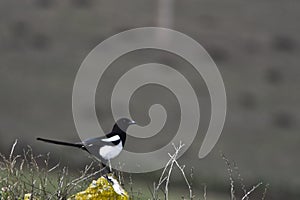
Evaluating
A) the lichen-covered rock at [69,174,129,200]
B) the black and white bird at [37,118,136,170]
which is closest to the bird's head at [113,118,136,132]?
the black and white bird at [37,118,136,170]

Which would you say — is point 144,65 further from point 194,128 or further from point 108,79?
point 194,128

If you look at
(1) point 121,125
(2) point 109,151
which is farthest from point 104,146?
(1) point 121,125

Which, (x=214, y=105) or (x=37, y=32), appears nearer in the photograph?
(x=214, y=105)

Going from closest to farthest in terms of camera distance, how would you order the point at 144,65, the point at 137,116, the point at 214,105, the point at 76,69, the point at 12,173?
the point at 12,173, the point at 214,105, the point at 137,116, the point at 144,65, the point at 76,69

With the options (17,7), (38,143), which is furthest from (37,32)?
(38,143)

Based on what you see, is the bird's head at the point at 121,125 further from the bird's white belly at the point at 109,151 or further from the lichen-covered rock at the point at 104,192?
the lichen-covered rock at the point at 104,192

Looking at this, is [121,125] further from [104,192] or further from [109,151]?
[104,192]

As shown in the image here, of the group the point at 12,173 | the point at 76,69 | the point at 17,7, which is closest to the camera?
the point at 12,173

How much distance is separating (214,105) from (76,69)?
108 inches

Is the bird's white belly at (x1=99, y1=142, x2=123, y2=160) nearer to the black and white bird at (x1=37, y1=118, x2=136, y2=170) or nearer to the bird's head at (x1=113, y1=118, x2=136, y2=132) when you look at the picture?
the black and white bird at (x1=37, y1=118, x2=136, y2=170)

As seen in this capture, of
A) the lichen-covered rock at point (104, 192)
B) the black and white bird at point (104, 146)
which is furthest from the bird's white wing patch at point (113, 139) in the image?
the lichen-covered rock at point (104, 192)

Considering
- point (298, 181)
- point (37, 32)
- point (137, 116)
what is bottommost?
point (298, 181)

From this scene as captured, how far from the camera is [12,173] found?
11.2 feet

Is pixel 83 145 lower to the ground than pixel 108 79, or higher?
higher
